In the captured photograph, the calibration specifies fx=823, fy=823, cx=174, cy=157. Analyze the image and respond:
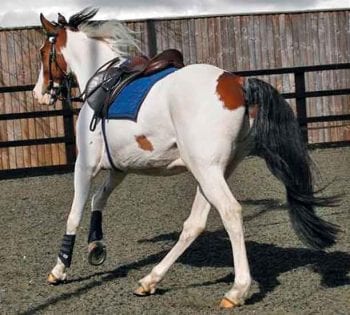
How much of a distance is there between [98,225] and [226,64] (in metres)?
9.89

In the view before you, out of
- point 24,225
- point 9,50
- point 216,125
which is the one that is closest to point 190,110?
point 216,125

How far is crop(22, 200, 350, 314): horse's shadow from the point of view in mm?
6141

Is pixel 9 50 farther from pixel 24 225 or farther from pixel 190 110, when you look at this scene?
pixel 190 110

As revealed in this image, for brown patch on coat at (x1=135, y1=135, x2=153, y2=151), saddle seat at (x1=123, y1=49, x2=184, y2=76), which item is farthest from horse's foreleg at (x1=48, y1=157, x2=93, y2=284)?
saddle seat at (x1=123, y1=49, x2=184, y2=76)

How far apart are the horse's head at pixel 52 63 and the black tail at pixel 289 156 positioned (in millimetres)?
2115

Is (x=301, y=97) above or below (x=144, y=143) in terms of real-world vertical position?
below

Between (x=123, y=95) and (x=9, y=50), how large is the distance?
966 centimetres

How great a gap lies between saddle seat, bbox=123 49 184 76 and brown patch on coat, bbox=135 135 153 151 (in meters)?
0.61

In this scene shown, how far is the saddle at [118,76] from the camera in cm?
640

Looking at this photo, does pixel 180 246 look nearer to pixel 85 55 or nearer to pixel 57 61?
pixel 85 55

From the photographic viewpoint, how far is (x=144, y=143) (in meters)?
6.05

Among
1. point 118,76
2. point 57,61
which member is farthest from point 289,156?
point 57,61

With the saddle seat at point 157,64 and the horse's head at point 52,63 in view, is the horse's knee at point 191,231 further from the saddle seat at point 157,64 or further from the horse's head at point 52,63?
the horse's head at point 52,63

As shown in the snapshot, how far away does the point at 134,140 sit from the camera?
6.10m
